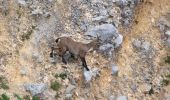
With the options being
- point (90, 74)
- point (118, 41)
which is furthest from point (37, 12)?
point (118, 41)

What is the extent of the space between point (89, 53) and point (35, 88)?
2.75 meters

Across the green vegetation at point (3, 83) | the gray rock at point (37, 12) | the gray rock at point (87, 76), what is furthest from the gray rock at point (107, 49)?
the green vegetation at point (3, 83)

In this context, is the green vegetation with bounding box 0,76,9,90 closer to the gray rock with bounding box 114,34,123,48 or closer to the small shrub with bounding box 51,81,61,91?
the small shrub with bounding box 51,81,61,91

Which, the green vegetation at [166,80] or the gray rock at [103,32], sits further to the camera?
the green vegetation at [166,80]

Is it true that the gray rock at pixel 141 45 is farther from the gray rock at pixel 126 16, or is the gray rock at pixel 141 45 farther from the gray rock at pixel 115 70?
the gray rock at pixel 115 70

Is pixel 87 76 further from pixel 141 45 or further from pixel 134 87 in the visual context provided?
pixel 141 45

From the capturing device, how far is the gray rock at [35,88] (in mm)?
17266

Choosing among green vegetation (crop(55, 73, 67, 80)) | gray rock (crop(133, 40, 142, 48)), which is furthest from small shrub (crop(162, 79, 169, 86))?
green vegetation (crop(55, 73, 67, 80))

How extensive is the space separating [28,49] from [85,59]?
2.16 m

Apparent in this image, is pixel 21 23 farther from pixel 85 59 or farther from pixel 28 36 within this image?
pixel 85 59

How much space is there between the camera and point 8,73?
57.5ft

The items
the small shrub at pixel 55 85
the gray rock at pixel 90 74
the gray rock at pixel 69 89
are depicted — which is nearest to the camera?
the small shrub at pixel 55 85

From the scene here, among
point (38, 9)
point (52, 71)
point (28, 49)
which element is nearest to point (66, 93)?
point (52, 71)

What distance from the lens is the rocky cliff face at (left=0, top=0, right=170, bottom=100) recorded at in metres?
17.9
